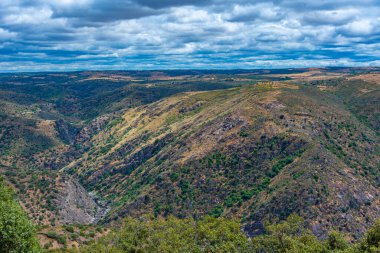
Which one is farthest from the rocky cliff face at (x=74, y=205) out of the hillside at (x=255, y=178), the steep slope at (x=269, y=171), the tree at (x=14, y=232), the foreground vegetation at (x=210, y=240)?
the tree at (x=14, y=232)

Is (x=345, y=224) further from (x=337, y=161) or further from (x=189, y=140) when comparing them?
(x=189, y=140)

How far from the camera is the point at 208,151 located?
169 m

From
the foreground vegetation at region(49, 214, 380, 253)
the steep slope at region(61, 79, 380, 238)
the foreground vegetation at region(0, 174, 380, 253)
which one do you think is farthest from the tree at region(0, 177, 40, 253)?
the steep slope at region(61, 79, 380, 238)

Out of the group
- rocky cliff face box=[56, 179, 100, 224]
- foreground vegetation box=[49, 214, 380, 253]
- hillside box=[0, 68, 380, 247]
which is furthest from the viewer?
rocky cliff face box=[56, 179, 100, 224]

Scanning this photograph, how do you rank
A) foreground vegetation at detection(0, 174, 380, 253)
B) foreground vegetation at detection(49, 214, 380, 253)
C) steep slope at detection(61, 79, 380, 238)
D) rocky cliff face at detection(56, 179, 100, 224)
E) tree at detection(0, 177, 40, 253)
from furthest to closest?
rocky cliff face at detection(56, 179, 100, 224)
steep slope at detection(61, 79, 380, 238)
foreground vegetation at detection(49, 214, 380, 253)
foreground vegetation at detection(0, 174, 380, 253)
tree at detection(0, 177, 40, 253)

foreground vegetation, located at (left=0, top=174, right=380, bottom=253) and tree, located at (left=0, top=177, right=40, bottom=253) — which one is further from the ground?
tree, located at (left=0, top=177, right=40, bottom=253)

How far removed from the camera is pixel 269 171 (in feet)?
486

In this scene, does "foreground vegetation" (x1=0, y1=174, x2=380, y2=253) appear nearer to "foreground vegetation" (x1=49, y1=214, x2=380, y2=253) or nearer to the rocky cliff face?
"foreground vegetation" (x1=49, y1=214, x2=380, y2=253)

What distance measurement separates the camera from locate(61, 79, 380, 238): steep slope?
403 feet

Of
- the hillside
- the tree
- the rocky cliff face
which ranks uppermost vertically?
the tree

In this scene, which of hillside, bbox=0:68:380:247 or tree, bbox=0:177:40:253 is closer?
tree, bbox=0:177:40:253

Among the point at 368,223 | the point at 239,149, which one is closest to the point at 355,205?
the point at 368,223

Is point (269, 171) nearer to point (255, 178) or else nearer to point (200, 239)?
point (255, 178)

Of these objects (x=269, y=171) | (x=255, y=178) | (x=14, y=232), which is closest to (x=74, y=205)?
(x=255, y=178)
